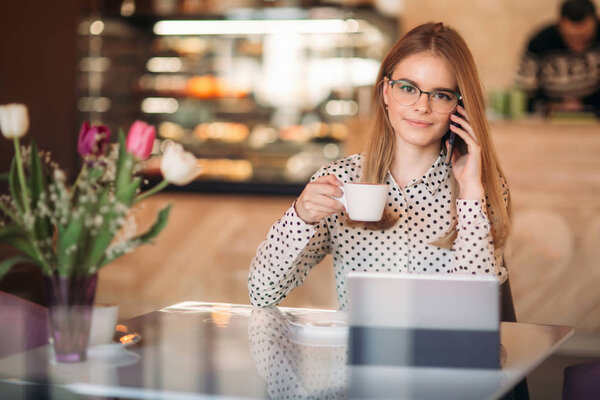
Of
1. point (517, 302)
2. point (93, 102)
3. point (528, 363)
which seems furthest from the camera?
point (93, 102)

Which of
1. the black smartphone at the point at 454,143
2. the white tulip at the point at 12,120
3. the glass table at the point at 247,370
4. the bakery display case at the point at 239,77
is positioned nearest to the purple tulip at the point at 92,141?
the white tulip at the point at 12,120

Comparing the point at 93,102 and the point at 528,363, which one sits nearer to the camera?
the point at 528,363

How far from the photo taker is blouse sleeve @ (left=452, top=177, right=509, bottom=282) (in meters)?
1.85

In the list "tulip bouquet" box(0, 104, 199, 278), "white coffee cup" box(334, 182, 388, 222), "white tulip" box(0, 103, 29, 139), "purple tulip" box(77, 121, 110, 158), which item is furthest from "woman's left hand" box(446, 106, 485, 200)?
"white tulip" box(0, 103, 29, 139)

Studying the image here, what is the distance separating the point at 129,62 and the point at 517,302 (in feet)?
10.5

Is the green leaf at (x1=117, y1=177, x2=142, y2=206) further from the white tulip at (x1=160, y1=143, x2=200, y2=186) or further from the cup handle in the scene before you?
the cup handle

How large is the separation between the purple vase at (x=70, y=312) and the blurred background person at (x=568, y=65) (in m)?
4.16

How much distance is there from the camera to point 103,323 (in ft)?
4.75

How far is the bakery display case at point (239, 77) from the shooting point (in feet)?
18.1

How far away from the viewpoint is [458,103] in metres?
1.92

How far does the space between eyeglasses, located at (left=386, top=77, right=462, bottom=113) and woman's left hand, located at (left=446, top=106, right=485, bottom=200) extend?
2cm

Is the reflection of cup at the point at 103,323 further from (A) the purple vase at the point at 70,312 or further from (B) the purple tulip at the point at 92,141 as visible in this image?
(B) the purple tulip at the point at 92,141

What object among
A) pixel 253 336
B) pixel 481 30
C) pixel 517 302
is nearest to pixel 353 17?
pixel 481 30

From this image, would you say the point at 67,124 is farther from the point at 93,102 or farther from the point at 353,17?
the point at 353,17
